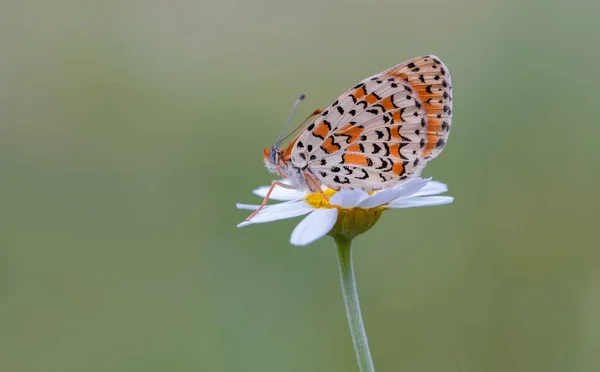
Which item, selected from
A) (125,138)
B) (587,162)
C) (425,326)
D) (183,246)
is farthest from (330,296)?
(125,138)

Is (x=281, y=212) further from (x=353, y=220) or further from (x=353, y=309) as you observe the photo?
(x=353, y=309)

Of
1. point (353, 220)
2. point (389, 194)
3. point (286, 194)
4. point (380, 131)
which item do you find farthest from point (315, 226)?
point (286, 194)

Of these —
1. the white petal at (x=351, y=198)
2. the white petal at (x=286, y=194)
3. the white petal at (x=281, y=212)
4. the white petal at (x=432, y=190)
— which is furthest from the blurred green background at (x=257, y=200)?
the white petal at (x=351, y=198)

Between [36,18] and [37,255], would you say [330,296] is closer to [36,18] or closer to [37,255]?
[37,255]

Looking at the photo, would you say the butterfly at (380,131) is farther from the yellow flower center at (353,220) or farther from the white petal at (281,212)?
the yellow flower center at (353,220)

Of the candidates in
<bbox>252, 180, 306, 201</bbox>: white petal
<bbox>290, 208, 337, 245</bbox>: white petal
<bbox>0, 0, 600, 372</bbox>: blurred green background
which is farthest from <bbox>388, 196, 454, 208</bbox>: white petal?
<bbox>0, 0, 600, 372</bbox>: blurred green background

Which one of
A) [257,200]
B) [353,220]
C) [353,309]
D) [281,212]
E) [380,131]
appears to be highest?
[380,131]

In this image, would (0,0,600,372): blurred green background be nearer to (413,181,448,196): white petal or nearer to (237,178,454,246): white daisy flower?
(413,181,448,196): white petal
